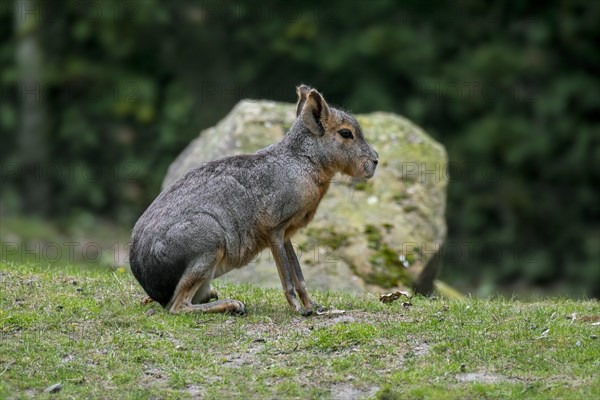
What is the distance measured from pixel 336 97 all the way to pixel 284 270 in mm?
11719

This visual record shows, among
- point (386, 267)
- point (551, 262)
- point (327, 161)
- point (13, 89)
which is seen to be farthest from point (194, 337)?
point (13, 89)

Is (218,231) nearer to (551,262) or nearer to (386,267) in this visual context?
(386,267)

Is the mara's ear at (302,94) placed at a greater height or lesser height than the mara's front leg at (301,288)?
greater

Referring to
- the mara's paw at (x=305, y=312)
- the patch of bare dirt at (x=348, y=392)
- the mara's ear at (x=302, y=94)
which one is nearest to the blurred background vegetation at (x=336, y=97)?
the mara's ear at (x=302, y=94)

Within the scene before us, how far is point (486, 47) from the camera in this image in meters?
19.5

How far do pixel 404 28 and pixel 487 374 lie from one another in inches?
514

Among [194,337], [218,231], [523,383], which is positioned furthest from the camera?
[218,231]

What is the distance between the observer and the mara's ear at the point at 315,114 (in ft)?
31.1

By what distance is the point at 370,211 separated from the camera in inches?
510

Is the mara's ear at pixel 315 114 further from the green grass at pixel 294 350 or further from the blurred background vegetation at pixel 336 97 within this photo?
the blurred background vegetation at pixel 336 97

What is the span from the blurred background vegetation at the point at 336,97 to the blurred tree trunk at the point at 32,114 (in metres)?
0.03

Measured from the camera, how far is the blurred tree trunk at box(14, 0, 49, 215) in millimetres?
20984

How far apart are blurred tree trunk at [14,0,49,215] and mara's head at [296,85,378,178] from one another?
41.2 ft

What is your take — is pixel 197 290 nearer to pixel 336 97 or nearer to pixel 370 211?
pixel 370 211
